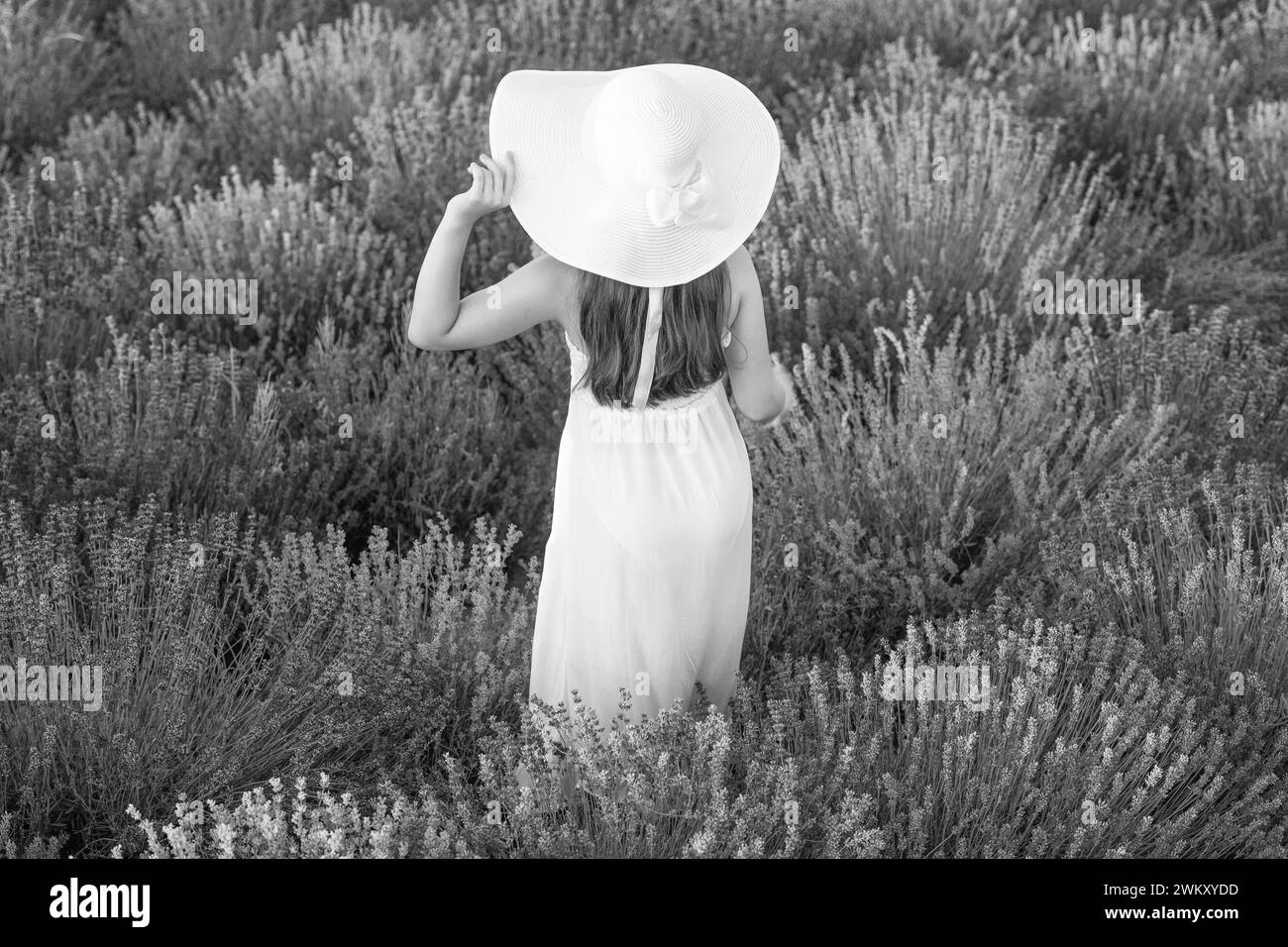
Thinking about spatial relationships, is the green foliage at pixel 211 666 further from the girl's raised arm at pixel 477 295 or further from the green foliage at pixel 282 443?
the girl's raised arm at pixel 477 295

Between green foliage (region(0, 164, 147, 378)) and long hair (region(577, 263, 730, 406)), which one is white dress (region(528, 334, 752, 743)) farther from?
green foliage (region(0, 164, 147, 378))

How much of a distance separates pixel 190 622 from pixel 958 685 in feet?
4.96

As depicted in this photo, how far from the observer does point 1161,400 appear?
3836mm

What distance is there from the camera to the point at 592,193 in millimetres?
2223

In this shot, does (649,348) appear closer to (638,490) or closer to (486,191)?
(638,490)

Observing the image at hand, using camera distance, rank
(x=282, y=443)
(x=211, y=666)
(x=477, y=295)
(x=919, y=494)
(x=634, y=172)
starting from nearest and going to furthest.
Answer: (x=634, y=172)
(x=477, y=295)
(x=211, y=666)
(x=919, y=494)
(x=282, y=443)

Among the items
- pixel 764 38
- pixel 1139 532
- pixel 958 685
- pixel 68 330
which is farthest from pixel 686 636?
pixel 764 38

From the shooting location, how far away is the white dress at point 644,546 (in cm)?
245

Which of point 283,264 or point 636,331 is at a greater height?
point 283,264

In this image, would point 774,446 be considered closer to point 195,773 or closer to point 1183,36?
point 195,773

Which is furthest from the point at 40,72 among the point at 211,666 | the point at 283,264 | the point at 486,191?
the point at 486,191

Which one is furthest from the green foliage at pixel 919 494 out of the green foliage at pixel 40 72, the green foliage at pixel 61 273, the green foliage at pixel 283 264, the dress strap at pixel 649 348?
the green foliage at pixel 40 72

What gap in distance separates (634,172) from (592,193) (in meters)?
0.10

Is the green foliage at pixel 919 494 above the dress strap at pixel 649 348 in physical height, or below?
below
